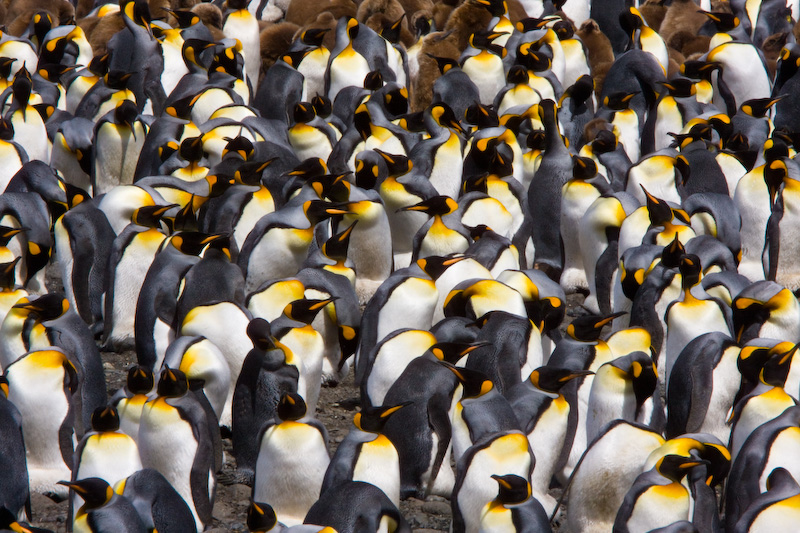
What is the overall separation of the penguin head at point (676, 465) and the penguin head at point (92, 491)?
6.77 feet

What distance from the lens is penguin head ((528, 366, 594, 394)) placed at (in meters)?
4.95

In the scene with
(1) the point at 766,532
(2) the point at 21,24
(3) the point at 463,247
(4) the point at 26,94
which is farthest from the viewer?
(2) the point at 21,24

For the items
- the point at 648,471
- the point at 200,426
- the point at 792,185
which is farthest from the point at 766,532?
the point at 792,185

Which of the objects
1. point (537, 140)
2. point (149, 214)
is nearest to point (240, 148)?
point (149, 214)

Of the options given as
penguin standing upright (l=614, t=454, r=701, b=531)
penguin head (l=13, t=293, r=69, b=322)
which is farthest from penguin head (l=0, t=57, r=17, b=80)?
penguin standing upright (l=614, t=454, r=701, b=531)

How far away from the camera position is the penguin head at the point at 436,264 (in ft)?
20.2

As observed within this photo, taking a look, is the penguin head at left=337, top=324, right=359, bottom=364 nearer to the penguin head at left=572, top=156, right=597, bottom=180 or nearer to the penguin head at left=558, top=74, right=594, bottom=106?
the penguin head at left=572, top=156, right=597, bottom=180

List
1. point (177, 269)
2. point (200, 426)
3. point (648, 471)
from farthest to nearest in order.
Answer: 1. point (177, 269)
2. point (200, 426)
3. point (648, 471)

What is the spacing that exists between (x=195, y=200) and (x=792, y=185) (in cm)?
372

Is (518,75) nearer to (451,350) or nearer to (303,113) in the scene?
(303,113)

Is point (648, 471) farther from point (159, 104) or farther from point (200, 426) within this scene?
point (159, 104)

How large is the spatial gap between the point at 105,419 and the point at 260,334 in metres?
0.87

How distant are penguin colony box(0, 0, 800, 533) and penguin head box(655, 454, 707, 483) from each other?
43 mm

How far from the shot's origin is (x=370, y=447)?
4457 millimetres
